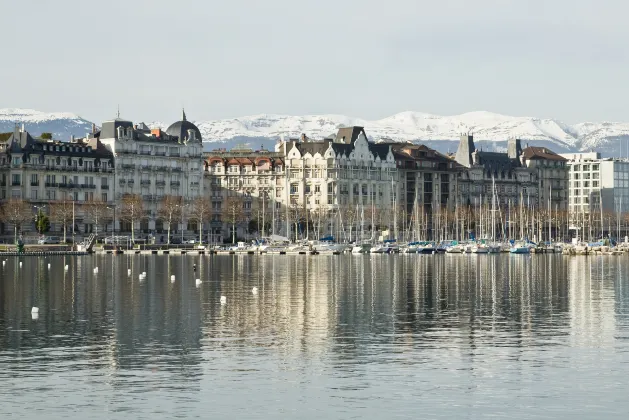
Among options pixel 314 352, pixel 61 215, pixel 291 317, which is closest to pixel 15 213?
pixel 61 215

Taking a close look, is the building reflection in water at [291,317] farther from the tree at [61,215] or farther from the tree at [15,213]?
the tree at [61,215]

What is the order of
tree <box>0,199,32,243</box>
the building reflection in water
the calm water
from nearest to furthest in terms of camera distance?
1. the calm water
2. the building reflection in water
3. tree <box>0,199,32,243</box>

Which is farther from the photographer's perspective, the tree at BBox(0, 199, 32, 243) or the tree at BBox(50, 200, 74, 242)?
the tree at BBox(50, 200, 74, 242)

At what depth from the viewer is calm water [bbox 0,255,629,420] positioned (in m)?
40.4

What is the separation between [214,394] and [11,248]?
13886cm

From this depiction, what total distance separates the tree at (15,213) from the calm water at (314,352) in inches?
3933

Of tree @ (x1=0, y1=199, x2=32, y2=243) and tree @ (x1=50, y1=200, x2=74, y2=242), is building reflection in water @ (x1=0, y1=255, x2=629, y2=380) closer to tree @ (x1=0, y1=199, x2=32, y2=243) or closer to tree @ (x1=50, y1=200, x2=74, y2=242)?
tree @ (x1=0, y1=199, x2=32, y2=243)

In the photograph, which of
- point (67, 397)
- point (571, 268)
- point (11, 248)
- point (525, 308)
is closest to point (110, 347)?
point (67, 397)

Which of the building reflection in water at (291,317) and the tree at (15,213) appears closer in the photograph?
the building reflection in water at (291,317)

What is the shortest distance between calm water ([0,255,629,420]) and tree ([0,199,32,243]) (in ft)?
328

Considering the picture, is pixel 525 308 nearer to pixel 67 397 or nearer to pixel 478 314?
pixel 478 314

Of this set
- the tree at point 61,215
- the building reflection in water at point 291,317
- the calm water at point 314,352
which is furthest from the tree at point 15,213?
the calm water at point 314,352

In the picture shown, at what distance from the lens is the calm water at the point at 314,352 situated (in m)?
40.4

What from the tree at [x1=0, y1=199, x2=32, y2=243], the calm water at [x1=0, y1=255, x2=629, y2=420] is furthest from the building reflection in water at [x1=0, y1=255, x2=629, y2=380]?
the tree at [x1=0, y1=199, x2=32, y2=243]
